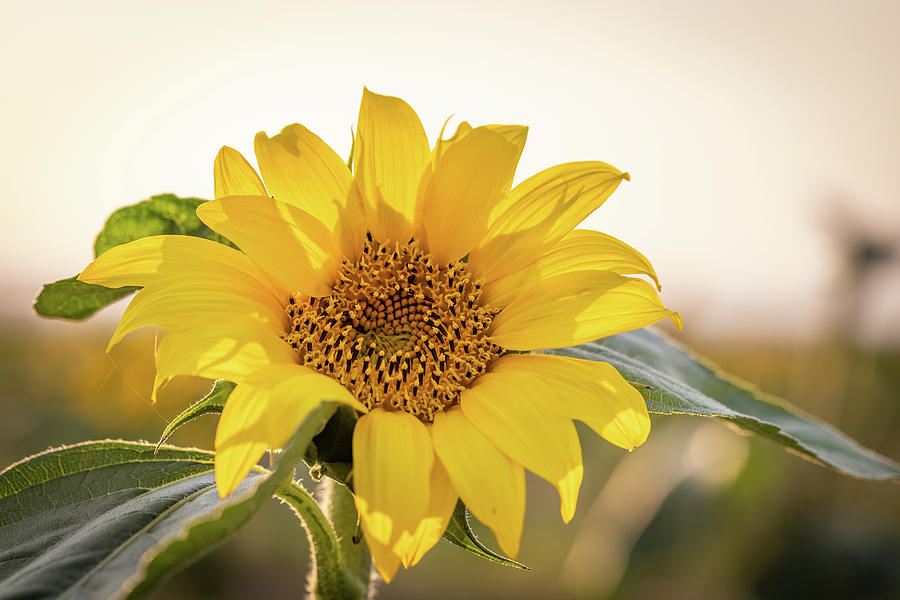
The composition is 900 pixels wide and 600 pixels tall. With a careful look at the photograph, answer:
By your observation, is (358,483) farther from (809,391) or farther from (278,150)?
(809,391)

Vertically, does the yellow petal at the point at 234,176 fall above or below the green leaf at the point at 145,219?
above

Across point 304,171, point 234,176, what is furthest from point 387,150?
point 234,176

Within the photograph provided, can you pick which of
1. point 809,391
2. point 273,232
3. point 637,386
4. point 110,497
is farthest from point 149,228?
point 809,391

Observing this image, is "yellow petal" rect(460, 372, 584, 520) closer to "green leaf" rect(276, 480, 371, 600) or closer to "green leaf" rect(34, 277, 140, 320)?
"green leaf" rect(276, 480, 371, 600)

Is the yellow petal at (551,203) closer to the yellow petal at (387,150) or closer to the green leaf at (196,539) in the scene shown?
the yellow petal at (387,150)

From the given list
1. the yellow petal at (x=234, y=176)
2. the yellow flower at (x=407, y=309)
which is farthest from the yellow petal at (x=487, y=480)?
the yellow petal at (x=234, y=176)
